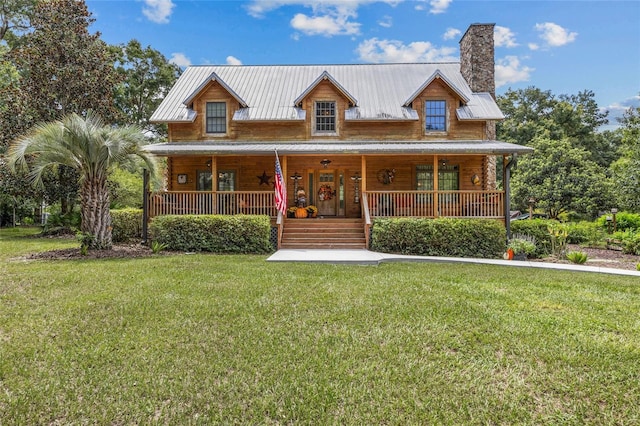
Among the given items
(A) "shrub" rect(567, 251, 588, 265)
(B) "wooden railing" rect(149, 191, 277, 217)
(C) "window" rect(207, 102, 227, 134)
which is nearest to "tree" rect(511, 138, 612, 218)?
(A) "shrub" rect(567, 251, 588, 265)

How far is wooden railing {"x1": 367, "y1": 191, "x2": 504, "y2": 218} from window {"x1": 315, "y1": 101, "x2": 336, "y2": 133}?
13.7 feet

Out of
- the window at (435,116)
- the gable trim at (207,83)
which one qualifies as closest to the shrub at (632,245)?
the window at (435,116)

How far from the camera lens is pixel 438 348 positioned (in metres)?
4.03

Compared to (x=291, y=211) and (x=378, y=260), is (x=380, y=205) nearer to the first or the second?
(x=291, y=211)

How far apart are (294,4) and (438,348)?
77.9 ft

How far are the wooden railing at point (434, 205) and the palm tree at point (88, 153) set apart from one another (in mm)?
8089

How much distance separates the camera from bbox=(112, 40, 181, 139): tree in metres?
27.8

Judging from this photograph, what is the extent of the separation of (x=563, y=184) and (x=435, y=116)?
10.6 metres

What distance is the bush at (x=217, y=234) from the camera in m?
11.0

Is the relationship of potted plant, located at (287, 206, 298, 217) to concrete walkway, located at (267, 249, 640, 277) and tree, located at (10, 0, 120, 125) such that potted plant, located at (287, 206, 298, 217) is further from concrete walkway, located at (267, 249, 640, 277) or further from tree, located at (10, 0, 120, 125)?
tree, located at (10, 0, 120, 125)

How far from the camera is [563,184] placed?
19875 millimetres

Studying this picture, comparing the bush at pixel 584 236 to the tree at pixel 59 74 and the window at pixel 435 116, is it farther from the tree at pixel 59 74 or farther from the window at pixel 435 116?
the tree at pixel 59 74

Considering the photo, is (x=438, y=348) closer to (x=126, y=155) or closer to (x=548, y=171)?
(x=126, y=155)

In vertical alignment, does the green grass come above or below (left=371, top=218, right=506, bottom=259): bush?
below
